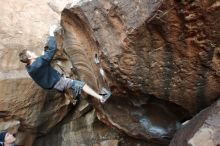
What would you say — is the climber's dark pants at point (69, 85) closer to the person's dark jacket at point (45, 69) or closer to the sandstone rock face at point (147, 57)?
the person's dark jacket at point (45, 69)

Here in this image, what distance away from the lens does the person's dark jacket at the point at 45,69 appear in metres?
5.84

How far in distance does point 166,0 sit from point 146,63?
3.41 ft

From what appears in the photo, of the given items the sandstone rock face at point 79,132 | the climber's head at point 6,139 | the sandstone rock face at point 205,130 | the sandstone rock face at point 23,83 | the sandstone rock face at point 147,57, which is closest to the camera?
the sandstone rock face at point 147,57

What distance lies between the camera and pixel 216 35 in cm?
476

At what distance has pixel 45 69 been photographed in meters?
5.92

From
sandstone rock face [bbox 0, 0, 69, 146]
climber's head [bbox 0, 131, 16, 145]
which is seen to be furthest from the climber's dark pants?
sandstone rock face [bbox 0, 0, 69, 146]

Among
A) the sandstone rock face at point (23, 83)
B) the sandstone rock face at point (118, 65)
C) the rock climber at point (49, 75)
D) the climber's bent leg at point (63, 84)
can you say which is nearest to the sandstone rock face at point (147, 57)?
the sandstone rock face at point (118, 65)

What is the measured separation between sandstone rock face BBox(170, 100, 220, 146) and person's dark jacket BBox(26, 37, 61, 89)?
2.25 m

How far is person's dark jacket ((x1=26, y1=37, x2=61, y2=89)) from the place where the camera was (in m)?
5.84

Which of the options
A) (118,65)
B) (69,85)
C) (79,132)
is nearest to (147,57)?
(118,65)

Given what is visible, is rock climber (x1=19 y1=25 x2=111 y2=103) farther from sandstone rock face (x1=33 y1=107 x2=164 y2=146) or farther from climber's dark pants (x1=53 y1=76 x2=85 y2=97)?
sandstone rock face (x1=33 y1=107 x2=164 y2=146)

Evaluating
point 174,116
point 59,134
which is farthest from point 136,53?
point 59,134

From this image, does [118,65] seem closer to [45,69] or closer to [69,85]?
[69,85]

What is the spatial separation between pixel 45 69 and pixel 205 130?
2.61m
